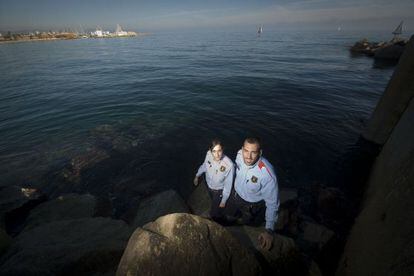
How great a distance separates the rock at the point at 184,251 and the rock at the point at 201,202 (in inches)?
120

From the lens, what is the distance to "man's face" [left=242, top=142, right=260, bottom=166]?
12.8ft

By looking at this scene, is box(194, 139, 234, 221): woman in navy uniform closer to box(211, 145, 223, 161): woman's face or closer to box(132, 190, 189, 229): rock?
box(211, 145, 223, 161): woman's face

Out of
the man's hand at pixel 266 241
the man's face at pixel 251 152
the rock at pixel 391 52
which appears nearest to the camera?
the man's hand at pixel 266 241

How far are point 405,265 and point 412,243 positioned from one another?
25 centimetres

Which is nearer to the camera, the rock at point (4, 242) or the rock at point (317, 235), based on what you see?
the rock at point (4, 242)

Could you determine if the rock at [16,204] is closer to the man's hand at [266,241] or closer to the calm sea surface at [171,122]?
the calm sea surface at [171,122]

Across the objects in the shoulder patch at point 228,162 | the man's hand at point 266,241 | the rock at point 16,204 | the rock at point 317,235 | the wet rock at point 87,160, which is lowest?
the wet rock at point 87,160

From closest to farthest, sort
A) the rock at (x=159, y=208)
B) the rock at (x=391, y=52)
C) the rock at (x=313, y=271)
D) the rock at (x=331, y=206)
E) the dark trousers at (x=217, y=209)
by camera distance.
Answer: the rock at (x=313, y=271) → the dark trousers at (x=217, y=209) → the rock at (x=159, y=208) → the rock at (x=331, y=206) → the rock at (x=391, y=52)

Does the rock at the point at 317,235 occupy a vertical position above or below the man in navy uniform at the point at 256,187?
below

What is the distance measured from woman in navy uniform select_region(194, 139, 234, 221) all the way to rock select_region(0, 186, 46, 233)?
5.70 m

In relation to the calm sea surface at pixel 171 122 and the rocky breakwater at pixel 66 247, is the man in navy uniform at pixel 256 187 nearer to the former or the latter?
the rocky breakwater at pixel 66 247

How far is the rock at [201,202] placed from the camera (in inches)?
244

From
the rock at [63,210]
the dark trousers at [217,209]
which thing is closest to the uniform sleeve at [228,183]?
the dark trousers at [217,209]

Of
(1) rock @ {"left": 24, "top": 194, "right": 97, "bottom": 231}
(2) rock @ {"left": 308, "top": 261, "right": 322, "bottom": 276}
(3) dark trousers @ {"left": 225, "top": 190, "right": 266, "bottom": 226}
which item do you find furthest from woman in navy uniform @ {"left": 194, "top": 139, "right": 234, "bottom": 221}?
(1) rock @ {"left": 24, "top": 194, "right": 97, "bottom": 231}
